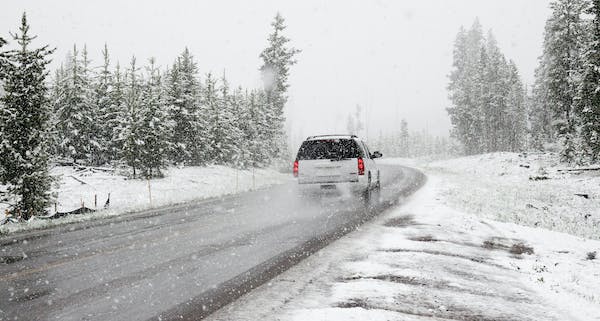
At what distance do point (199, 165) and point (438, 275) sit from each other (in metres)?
30.0

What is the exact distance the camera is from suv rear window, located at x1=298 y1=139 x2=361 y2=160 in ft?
45.4

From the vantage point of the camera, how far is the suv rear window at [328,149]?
45.4 feet

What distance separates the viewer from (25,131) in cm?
1642

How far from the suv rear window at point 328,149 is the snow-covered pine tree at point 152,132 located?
14.7m

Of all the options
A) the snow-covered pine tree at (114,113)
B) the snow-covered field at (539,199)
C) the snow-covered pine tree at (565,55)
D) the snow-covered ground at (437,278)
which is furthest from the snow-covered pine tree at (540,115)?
the snow-covered ground at (437,278)

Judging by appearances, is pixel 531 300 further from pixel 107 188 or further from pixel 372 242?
pixel 107 188

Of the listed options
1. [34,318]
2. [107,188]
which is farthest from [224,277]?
[107,188]

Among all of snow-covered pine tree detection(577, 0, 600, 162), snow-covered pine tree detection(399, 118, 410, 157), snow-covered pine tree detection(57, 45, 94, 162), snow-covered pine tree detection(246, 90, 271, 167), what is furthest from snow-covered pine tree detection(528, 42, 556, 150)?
snow-covered pine tree detection(399, 118, 410, 157)

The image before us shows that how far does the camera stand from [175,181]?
27.3 metres

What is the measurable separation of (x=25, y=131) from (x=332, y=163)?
11.7m

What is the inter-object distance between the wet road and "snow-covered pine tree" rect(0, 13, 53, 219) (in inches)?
249

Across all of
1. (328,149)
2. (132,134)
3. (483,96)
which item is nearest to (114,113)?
(132,134)

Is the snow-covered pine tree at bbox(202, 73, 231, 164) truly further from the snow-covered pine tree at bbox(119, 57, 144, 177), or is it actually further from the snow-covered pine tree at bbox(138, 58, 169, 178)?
the snow-covered pine tree at bbox(119, 57, 144, 177)

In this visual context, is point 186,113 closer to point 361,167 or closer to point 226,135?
point 226,135
